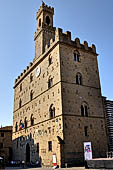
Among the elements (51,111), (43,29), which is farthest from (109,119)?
(43,29)

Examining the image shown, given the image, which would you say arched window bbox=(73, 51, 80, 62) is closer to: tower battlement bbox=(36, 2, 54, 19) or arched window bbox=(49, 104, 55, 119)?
arched window bbox=(49, 104, 55, 119)

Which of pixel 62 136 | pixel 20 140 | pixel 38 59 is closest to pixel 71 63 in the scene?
pixel 38 59

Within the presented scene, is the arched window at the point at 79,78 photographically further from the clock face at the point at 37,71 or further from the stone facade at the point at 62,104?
the clock face at the point at 37,71

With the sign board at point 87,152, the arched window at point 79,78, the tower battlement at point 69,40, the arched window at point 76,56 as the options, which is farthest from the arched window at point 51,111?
the tower battlement at point 69,40

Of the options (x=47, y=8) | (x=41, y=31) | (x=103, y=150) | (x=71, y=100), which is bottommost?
(x=103, y=150)

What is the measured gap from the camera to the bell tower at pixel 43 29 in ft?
93.4

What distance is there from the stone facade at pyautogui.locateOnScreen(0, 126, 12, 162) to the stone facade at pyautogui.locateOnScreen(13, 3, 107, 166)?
27.5 feet

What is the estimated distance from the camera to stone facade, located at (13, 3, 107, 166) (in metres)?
19.6

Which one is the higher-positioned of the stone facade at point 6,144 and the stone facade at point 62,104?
the stone facade at point 62,104

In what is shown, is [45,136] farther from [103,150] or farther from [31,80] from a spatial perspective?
[31,80]

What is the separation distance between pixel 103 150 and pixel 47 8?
24.2 metres

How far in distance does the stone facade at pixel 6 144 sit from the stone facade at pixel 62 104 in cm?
837

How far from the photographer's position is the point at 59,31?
74.9ft

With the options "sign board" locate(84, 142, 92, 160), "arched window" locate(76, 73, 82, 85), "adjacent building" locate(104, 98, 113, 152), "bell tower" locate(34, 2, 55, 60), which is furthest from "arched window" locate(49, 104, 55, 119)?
"bell tower" locate(34, 2, 55, 60)
